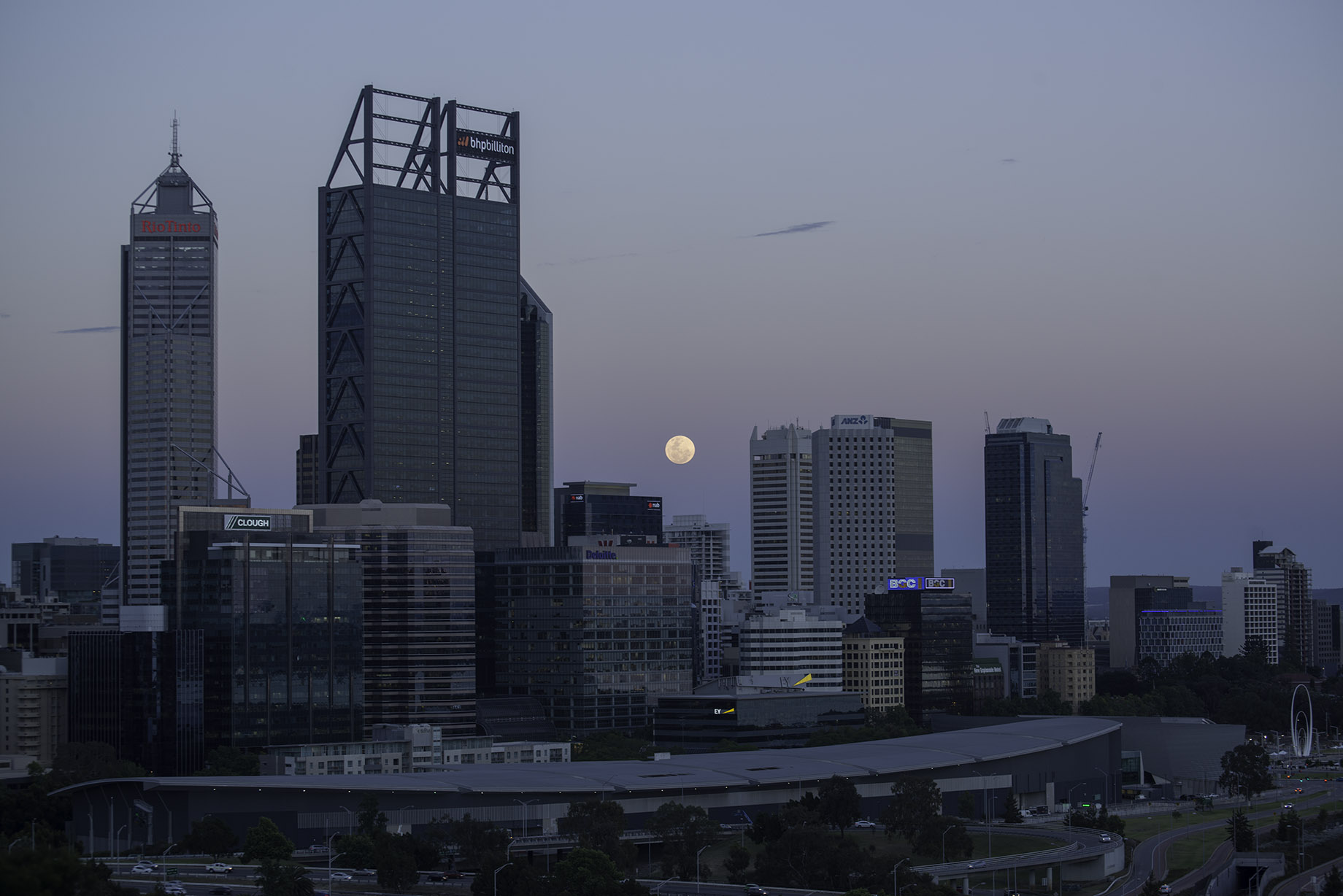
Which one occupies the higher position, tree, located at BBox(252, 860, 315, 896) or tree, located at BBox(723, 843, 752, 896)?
tree, located at BBox(252, 860, 315, 896)

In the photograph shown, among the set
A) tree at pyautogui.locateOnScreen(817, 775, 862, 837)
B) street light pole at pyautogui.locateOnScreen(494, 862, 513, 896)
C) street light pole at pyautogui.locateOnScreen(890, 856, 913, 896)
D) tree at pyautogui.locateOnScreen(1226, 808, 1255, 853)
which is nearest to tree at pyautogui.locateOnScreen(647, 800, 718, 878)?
tree at pyautogui.locateOnScreen(817, 775, 862, 837)

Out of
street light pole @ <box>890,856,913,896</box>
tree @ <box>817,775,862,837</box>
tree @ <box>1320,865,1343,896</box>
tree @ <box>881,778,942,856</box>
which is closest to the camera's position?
street light pole @ <box>890,856,913,896</box>

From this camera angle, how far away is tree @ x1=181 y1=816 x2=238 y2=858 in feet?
577

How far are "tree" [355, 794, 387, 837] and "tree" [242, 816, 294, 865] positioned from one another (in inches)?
346

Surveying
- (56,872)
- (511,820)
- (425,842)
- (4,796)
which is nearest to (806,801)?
(511,820)

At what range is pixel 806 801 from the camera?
637 ft

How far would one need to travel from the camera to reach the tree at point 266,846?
534 feet

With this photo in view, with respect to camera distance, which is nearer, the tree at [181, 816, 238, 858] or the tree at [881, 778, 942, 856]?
the tree at [181, 816, 238, 858]

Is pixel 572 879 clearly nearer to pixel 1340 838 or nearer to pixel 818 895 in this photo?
pixel 818 895

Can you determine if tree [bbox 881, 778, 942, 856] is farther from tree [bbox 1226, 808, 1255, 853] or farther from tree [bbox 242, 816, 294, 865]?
tree [bbox 242, 816, 294, 865]

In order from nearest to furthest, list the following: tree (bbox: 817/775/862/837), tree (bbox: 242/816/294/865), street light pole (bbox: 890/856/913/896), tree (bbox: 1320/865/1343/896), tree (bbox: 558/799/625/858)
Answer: street light pole (bbox: 890/856/913/896) → tree (bbox: 1320/865/1343/896) → tree (bbox: 242/816/294/865) → tree (bbox: 558/799/625/858) → tree (bbox: 817/775/862/837)

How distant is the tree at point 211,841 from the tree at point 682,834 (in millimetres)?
40936

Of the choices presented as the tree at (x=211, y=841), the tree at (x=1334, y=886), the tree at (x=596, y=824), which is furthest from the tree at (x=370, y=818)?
the tree at (x=1334, y=886)

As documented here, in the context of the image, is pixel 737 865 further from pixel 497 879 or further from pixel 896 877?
pixel 497 879
